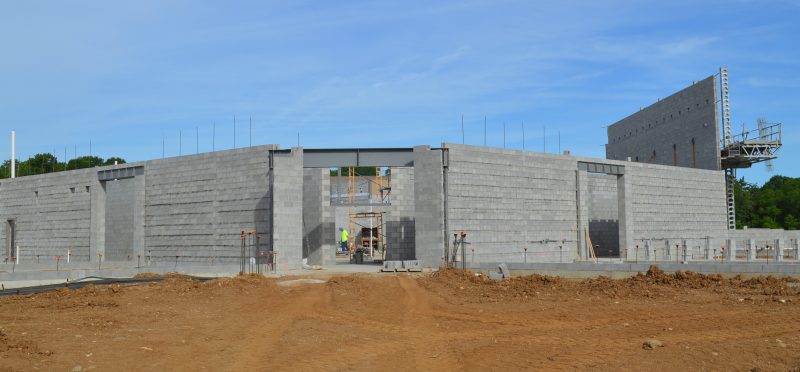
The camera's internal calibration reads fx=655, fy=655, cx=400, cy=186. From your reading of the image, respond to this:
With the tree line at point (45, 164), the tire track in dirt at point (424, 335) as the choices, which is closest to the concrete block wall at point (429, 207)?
the tire track in dirt at point (424, 335)

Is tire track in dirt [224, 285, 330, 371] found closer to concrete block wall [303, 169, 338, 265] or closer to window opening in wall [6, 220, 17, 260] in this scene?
concrete block wall [303, 169, 338, 265]

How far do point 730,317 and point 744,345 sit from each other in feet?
11.9

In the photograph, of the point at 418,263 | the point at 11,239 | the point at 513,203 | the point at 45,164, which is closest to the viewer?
the point at 418,263

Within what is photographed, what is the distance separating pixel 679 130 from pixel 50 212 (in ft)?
155

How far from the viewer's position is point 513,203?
3525 cm

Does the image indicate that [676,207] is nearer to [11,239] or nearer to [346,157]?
[346,157]

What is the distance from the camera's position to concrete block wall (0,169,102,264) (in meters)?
42.7

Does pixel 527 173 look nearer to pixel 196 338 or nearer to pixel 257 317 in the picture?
pixel 257 317

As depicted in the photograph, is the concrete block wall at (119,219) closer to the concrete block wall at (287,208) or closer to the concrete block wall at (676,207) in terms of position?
the concrete block wall at (287,208)

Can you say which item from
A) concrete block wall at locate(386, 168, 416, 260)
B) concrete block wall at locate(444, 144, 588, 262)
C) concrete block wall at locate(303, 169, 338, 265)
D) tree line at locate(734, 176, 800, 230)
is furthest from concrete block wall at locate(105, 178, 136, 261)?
tree line at locate(734, 176, 800, 230)

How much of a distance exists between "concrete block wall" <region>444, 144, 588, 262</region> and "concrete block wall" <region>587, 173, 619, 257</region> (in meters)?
7.33

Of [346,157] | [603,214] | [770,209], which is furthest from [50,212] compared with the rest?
[770,209]

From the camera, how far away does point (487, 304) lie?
1906cm

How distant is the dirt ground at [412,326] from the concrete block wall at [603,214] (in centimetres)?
2236
